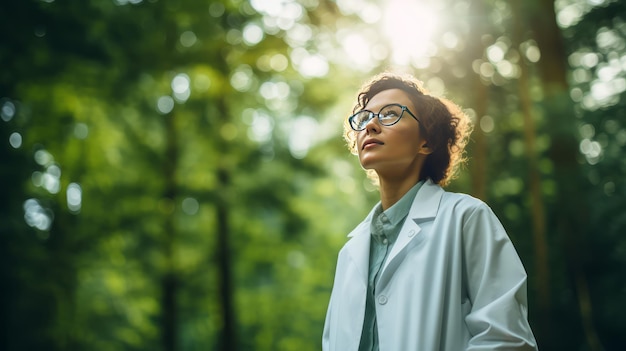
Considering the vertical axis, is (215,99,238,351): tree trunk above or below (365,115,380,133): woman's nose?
below

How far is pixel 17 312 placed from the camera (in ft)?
49.1

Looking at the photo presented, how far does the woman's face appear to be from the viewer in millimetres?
2828

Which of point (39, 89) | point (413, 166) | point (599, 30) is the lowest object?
point (413, 166)

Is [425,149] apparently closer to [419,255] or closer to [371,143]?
[371,143]

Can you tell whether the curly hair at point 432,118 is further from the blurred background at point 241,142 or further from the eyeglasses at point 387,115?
the blurred background at point 241,142

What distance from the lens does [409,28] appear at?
374 inches

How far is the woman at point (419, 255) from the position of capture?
2332mm

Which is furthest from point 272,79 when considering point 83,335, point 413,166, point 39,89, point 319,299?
point 319,299

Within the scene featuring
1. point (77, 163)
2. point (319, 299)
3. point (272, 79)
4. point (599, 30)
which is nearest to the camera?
point (599, 30)

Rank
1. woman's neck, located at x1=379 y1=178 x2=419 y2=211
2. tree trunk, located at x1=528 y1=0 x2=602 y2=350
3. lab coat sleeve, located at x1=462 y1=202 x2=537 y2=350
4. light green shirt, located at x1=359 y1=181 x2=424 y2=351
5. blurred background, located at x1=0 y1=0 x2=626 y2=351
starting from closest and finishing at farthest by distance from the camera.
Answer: lab coat sleeve, located at x1=462 y1=202 x2=537 y2=350
light green shirt, located at x1=359 y1=181 x2=424 y2=351
woman's neck, located at x1=379 y1=178 x2=419 y2=211
tree trunk, located at x1=528 y1=0 x2=602 y2=350
blurred background, located at x1=0 y1=0 x2=626 y2=351

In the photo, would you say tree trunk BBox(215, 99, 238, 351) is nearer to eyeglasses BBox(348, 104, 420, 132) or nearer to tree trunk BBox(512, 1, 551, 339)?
Answer: tree trunk BBox(512, 1, 551, 339)

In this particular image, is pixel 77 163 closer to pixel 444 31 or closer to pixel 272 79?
pixel 272 79

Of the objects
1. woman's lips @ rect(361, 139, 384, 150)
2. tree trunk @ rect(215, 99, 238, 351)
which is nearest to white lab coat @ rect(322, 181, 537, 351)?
woman's lips @ rect(361, 139, 384, 150)

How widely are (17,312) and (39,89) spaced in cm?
686
